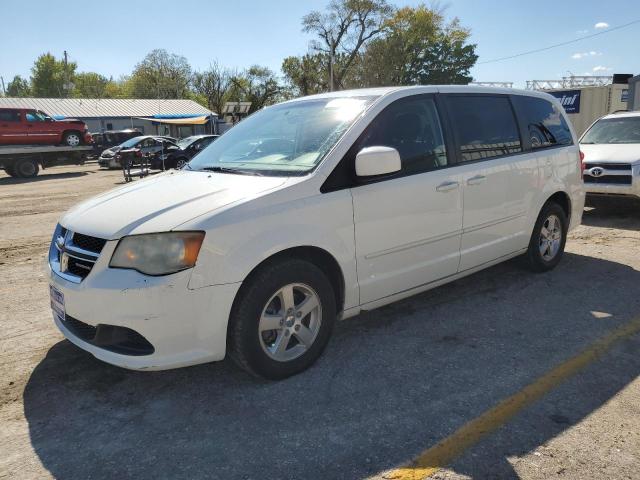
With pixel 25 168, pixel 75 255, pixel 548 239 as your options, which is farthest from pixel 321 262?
pixel 25 168

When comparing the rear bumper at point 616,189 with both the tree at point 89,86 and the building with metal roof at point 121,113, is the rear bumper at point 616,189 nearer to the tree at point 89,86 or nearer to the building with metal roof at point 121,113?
the building with metal roof at point 121,113

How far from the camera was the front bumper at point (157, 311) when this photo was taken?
2.65 m

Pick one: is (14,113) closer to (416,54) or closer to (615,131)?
(615,131)

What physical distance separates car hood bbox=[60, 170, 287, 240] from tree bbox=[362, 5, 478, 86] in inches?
2067

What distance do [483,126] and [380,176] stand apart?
1416mm

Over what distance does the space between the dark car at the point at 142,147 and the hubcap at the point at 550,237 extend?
674 inches

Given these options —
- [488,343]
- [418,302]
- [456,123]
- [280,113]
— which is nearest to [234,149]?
[280,113]

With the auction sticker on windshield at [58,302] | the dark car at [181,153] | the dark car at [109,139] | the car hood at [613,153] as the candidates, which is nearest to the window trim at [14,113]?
the dark car at [181,153]

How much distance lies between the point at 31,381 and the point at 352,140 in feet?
8.44

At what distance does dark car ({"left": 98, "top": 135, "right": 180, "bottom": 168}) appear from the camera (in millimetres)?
20875

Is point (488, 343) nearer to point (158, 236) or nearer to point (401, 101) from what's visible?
point (401, 101)

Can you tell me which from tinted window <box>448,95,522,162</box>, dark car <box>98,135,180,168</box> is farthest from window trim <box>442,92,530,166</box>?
dark car <box>98,135,180,168</box>

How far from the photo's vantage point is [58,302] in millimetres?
3059

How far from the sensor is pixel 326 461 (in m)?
2.41
